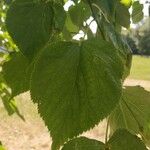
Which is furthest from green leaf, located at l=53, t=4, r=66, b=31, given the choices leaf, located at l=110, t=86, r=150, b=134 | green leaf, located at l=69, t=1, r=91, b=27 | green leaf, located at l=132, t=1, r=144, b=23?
green leaf, located at l=132, t=1, r=144, b=23

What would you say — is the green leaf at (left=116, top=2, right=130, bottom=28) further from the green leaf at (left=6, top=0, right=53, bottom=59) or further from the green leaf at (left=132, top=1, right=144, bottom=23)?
the green leaf at (left=132, top=1, right=144, bottom=23)

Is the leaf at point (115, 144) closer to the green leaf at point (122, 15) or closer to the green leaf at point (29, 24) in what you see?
the green leaf at point (29, 24)

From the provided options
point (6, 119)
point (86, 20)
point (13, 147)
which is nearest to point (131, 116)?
point (86, 20)

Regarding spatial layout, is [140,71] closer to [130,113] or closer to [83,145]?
[130,113]

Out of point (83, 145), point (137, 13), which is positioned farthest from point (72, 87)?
point (137, 13)

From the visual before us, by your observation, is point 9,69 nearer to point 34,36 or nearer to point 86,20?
point 34,36

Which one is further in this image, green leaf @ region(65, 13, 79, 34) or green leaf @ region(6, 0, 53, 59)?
green leaf @ region(65, 13, 79, 34)
